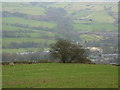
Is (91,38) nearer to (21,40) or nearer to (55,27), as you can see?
(55,27)

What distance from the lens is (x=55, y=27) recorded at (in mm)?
137875

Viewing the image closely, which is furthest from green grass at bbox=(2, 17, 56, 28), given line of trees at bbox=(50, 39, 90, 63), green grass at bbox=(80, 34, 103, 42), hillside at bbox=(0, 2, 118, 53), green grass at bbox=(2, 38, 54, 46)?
line of trees at bbox=(50, 39, 90, 63)

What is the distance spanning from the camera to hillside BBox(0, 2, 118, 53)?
4210 inches

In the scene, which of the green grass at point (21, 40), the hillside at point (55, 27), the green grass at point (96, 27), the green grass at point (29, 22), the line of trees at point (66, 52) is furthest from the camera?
the green grass at point (29, 22)

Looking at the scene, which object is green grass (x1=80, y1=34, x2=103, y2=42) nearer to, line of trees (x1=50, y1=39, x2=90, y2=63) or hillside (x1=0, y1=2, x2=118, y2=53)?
hillside (x1=0, y1=2, x2=118, y2=53)

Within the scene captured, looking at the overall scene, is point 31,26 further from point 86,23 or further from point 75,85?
point 75,85

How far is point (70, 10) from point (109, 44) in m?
86.4

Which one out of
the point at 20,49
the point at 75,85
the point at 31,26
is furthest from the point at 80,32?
the point at 75,85

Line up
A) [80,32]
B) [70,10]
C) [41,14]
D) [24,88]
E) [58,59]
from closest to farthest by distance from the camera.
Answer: [24,88], [58,59], [80,32], [41,14], [70,10]

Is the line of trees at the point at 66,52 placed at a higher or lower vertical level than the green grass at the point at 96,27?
lower

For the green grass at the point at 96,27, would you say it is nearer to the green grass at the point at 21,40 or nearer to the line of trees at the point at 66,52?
the green grass at the point at 21,40

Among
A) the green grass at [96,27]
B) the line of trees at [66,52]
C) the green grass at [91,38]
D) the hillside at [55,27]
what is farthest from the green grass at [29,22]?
the line of trees at [66,52]

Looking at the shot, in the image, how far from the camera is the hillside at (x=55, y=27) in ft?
351

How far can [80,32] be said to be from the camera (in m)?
130
